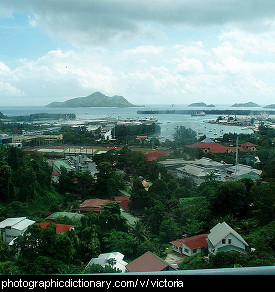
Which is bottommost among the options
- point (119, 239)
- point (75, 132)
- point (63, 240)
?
point (119, 239)

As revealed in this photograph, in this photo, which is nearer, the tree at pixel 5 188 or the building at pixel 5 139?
the tree at pixel 5 188

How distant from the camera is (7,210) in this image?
3.60 metres

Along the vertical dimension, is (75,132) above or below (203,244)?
above

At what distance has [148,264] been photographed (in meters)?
2.36

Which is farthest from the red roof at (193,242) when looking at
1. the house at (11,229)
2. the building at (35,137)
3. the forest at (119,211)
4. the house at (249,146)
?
the house at (249,146)

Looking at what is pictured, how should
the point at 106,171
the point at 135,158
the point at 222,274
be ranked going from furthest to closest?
the point at 135,158 < the point at 106,171 < the point at 222,274

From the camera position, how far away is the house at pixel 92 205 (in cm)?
371

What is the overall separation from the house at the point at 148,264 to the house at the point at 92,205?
3.87 ft

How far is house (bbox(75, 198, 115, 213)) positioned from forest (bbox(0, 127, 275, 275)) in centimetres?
18

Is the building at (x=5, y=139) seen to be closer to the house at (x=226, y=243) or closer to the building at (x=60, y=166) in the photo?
the building at (x=60, y=166)

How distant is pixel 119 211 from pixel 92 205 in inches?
20.7
